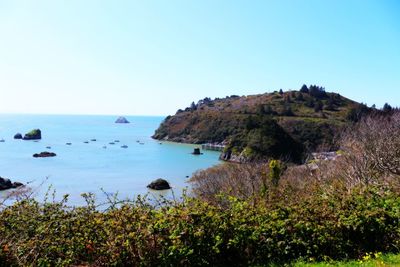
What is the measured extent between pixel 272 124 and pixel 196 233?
83.3m

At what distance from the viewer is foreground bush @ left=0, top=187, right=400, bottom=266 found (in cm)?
577

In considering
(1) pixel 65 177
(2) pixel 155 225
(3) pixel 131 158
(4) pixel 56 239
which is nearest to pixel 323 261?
(2) pixel 155 225

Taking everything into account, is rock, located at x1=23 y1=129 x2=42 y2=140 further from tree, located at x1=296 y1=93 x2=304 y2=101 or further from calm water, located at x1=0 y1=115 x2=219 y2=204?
tree, located at x1=296 y1=93 x2=304 y2=101

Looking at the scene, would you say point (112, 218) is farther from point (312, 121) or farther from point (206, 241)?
point (312, 121)

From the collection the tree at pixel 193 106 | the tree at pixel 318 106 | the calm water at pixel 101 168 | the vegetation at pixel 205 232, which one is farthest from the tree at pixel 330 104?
the vegetation at pixel 205 232

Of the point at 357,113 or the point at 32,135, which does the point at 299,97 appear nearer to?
the point at 357,113

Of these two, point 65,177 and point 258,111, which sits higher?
point 258,111

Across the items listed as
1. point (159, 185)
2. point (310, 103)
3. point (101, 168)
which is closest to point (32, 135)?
point (101, 168)

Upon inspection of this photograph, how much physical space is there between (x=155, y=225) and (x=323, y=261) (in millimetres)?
3049

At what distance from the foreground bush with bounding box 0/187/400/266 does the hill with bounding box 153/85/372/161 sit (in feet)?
202

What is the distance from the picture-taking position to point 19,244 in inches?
219

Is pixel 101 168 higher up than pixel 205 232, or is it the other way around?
pixel 205 232

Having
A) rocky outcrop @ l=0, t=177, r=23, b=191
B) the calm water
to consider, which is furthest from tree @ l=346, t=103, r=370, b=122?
rocky outcrop @ l=0, t=177, r=23, b=191

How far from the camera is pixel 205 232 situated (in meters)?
6.23
